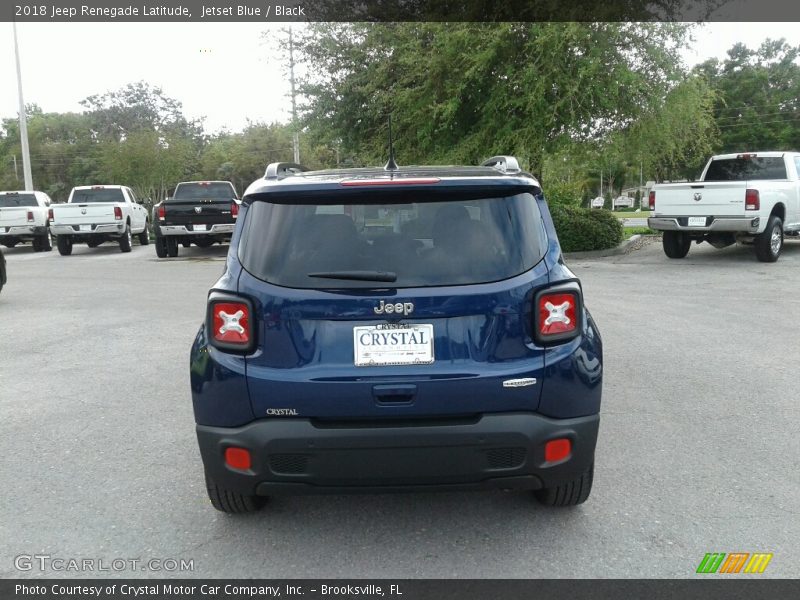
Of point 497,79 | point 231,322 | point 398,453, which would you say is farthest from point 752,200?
point 231,322

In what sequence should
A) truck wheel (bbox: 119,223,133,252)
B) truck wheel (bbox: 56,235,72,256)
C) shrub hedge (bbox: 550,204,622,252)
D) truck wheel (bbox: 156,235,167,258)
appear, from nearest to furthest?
shrub hedge (bbox: 550,204,622,252)
truck wheel (bbox: 156,235,167,258)
truck wheel (bbox: 56,235,72,256)
truck wheel (bbox: 119,223,133,252)

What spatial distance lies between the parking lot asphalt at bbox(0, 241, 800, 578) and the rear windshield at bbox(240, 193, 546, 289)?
1244mm

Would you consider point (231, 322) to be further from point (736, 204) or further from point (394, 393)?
point (736, 204)

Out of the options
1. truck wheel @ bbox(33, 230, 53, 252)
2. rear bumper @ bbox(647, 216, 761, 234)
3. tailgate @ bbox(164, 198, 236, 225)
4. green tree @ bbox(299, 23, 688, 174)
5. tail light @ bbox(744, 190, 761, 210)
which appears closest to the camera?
tail light @ bbox(744, 190, 761, 210)

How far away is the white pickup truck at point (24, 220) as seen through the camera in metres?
23.0

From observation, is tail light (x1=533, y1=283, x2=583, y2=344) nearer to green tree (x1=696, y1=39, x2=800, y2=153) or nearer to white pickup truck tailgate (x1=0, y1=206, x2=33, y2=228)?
white pickup truck tailgate (x1=0, y1=206, x2=33, y2=228)

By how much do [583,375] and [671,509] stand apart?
1.01 metres

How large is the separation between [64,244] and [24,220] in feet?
7.05

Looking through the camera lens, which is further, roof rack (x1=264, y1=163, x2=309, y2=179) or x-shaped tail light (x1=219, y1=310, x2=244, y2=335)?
→ roof rack (x1=264, y1=163, x2=309, y2=179)

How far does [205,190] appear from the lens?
72.6ft

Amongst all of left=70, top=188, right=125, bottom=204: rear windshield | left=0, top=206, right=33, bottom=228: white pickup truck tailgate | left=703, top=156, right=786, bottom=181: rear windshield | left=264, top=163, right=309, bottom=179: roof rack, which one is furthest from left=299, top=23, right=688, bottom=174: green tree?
left=264, top=163, right=309, bottom=179: roof rack

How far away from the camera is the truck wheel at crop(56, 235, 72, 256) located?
71.8 feet

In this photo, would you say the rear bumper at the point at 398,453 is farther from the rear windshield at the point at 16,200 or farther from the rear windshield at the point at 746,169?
the rear windshield at the point at 16,200

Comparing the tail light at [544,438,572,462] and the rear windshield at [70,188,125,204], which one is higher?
the rear windshield at [70,188,125,204]
